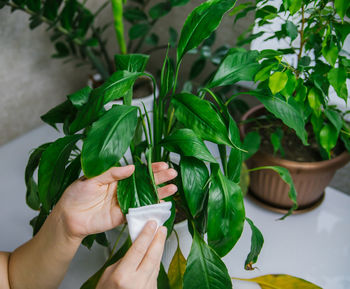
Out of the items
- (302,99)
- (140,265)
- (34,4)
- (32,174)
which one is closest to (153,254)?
(140,265)

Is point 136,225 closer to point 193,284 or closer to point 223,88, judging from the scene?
point 193,284

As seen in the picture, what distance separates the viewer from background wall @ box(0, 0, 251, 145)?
3.53 feet

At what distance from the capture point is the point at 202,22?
1.90 feet

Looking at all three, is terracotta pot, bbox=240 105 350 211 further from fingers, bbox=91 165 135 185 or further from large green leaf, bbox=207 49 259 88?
fingers, bbox=91 165 135 185

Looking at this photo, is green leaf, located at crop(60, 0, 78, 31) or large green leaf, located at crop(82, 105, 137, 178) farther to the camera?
green leaf, located at crop(60, 0, 78, 31)

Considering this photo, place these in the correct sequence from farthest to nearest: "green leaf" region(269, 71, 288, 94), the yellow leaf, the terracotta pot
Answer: the terracotta pot, the yellow leaf, "green leaf" region(269, 71, 288, 94)

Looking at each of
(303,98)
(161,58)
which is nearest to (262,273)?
(303,98)

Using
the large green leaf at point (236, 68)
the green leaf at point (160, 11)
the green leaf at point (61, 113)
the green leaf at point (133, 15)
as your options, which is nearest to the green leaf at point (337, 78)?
the large green leaf at point (236, 68)

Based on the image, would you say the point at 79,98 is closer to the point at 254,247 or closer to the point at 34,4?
the point at 254,247

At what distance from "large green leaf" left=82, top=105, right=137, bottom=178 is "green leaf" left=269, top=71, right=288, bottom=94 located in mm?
228

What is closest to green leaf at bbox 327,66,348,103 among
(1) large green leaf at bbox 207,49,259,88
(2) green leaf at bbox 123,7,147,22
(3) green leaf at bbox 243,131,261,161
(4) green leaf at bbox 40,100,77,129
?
(1) large green leaf at bbox 207,49,259,88

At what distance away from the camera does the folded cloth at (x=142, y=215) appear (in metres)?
0.52

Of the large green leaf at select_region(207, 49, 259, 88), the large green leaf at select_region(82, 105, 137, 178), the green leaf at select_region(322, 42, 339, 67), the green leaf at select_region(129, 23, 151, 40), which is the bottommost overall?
the green leaf at select_region(322, 42, 339, 67)

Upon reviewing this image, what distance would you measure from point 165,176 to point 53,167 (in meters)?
0.17
